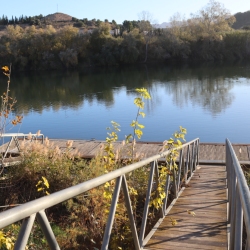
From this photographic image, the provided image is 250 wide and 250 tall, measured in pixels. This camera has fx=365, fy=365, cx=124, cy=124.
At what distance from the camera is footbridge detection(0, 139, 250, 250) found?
1.29 metres

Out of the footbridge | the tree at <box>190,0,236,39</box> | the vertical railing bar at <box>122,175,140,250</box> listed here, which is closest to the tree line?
the tree at <box>190,0,236,39</box>

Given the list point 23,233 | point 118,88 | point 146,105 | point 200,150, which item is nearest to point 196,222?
point 23,233

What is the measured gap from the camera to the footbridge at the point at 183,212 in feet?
4.24

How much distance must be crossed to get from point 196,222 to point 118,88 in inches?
1052

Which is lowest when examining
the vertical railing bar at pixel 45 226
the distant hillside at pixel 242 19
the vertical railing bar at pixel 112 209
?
the vertical railing bar at pixel 112 209

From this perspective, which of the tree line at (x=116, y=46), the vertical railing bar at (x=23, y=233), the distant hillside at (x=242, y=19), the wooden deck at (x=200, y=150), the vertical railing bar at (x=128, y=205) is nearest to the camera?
the vertical railing bar at (x=23, y=233)

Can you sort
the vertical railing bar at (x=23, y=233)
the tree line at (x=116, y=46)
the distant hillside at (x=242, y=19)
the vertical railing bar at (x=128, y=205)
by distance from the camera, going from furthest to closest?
the distant hillside at (x=242, y=19) → the tree line at (x=116, y=46) → the vertical railing bar at (x=128, y=205) → the vertical railing bar at (x=23, y=233)

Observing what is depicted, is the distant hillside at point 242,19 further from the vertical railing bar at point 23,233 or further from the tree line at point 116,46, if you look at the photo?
the vertical railing bar at point 23,233

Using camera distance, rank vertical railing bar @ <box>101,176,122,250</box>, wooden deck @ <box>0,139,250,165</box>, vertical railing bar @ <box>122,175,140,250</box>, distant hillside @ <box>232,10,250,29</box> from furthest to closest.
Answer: distant hillside @ <box>232,10,250,29</box> → wooden deck @ <box>0,139,250,165</box> → vertical railing bar @ <box>122,175,140,250</box> → vertical railing bar @ <box>101,176,122,250</box>

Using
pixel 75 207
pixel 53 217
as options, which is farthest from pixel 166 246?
pixel 53 217

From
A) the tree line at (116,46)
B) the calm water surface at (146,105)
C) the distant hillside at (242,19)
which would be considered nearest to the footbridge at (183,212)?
the calm water surface at (146,105)

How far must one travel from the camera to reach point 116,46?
4800 centimetres

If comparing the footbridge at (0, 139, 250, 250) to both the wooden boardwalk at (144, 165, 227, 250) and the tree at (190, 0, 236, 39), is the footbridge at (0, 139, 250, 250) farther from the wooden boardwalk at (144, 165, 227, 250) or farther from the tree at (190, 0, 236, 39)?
the tree at (190, 0, 236, 39)

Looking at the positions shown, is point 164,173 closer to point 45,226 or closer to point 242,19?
point 45,226
